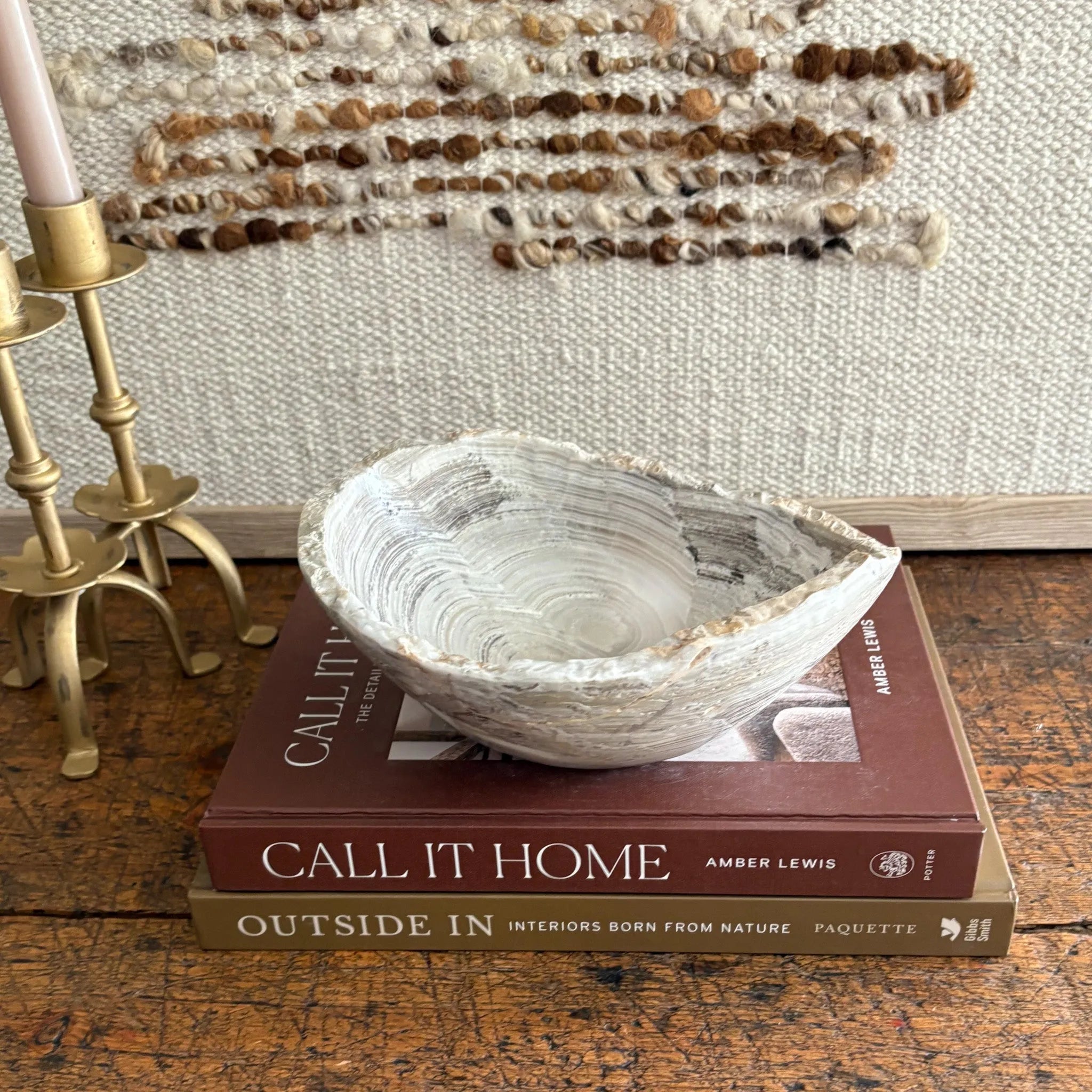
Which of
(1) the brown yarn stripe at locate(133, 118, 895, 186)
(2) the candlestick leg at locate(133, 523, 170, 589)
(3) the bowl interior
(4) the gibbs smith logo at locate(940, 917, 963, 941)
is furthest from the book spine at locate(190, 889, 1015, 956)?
(1) the brown yarn stripe at locate(133, 118, 895, 186)

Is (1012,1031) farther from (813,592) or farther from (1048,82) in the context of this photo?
(1048,82)

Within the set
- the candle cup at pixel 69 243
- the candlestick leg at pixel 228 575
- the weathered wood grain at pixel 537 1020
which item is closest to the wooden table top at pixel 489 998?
the weathered wood grain at pixel 537 1020

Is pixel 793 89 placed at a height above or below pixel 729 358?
above

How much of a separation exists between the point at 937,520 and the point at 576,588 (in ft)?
0.80

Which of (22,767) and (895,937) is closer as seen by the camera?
(895,937)

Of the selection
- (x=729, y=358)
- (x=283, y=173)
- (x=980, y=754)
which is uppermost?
(x=283, y=173)

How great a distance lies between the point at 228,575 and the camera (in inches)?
22.9

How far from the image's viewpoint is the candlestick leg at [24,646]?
1.83 ft

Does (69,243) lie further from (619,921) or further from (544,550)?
(619,921)

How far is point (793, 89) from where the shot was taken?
545 mm

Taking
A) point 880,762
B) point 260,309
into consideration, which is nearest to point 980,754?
point 880,762

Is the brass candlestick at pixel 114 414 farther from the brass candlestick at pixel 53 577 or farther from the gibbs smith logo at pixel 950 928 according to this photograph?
the gibbs smith logo at pixel 950 928

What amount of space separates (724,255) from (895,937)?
327mm

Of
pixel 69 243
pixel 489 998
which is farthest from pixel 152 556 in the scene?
pixel 489 998
